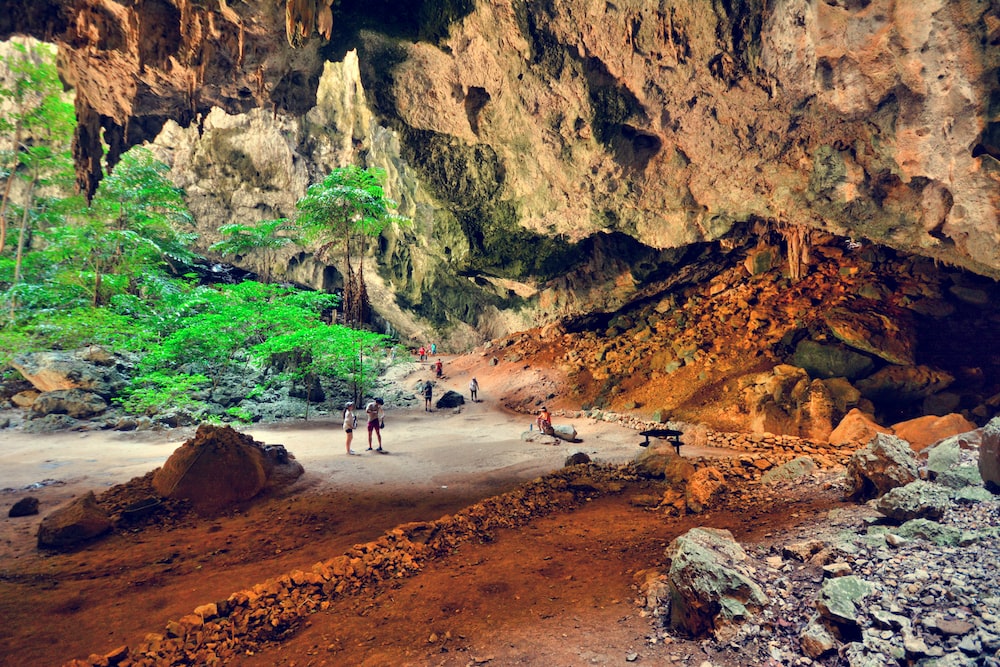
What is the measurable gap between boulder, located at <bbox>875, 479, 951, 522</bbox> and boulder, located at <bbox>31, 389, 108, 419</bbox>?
60.4ft

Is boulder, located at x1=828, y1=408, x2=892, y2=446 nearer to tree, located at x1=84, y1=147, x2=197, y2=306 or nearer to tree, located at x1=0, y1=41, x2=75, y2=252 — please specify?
tree, located at x1=84, y1=147, x2=197, y2=306

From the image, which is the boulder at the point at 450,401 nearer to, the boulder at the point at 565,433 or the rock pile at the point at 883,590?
the boulder at the point at 565,433

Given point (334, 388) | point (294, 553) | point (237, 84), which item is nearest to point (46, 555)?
point (294, 553)

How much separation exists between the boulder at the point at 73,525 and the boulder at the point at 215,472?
1.05 m

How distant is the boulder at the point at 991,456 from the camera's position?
15.1 ft

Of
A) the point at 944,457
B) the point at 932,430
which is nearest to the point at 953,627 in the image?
the point at 944,457

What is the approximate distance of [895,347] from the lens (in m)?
11.7

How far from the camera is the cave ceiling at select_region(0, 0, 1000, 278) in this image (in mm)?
7555

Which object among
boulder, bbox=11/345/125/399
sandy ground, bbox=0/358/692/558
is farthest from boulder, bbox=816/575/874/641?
boulder, bbox=11/345/125/399

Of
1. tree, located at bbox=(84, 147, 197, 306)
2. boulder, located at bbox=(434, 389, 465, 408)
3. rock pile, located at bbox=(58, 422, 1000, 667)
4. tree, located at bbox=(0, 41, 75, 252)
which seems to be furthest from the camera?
boulder, located at bbox=(434, 389, 465, 408)

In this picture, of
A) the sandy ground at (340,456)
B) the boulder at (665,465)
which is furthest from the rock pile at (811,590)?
the sandy ground at (340,456)

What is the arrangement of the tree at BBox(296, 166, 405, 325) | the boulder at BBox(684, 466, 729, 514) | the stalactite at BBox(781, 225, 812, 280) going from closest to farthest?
the boulder at BBox(684, 466, 729, 514) → the stalactite at BBox(781, 225, 812, 280) → the tree at BBox(296, 166, 405, 325)

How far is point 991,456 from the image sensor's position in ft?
15.4

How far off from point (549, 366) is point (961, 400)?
42.7 ft
